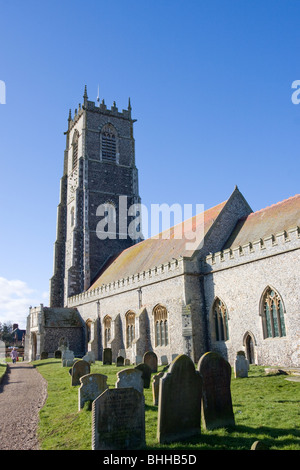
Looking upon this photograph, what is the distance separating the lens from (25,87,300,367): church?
15.5 metres

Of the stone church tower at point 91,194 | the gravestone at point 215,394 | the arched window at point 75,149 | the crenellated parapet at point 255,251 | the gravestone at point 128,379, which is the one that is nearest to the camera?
the gravestone at point 215,394

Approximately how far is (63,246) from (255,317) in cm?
2551

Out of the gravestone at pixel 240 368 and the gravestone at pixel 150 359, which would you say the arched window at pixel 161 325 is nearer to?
the gravestone at pixel 150 359

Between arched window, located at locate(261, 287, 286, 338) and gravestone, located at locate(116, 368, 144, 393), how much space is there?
26.4ft

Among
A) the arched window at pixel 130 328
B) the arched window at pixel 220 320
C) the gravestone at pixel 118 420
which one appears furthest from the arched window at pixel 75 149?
the gravestone at pixel 118 420

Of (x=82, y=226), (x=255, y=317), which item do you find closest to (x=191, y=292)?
(x=255, y=317)

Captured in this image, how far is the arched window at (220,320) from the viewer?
1736 centimetres

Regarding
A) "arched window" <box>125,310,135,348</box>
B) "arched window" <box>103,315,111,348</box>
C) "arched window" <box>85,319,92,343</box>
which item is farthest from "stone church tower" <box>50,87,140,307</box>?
"arched window" <box>125,310,135,348</box>

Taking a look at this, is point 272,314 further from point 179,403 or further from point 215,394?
point 179,403

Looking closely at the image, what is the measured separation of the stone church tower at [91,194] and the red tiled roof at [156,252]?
2.65 m

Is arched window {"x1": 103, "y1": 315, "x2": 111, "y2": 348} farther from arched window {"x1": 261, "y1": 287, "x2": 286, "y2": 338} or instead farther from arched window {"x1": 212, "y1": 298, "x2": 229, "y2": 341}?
arched window {"x1": 261, "y1": 287, "x2": 286, "y2": 338}
